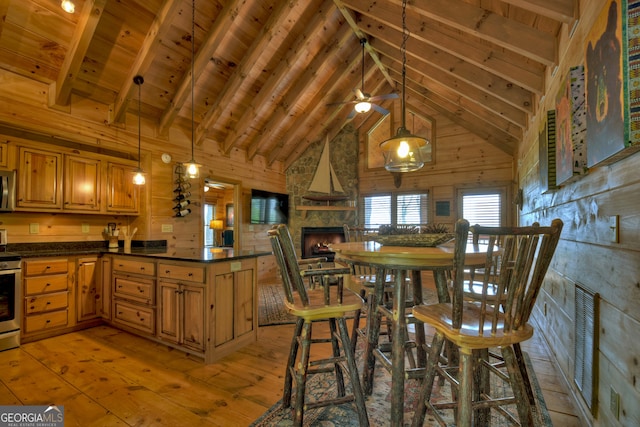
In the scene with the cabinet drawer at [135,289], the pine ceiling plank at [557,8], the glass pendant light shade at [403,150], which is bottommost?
the cabinet drawer at [135,289]

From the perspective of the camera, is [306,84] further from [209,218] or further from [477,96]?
[209,218]

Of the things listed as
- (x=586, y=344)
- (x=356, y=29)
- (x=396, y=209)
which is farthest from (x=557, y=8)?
(x=396, y=209)

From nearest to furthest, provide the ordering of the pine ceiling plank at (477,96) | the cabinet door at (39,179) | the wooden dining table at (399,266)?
1. the wooden dining table at (399,266)
2. the cabinet door at (39,179)
3. the pine ceiling plank at (477,96)

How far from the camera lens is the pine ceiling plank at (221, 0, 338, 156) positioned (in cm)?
408

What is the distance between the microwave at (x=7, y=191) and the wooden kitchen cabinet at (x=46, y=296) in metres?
0.60

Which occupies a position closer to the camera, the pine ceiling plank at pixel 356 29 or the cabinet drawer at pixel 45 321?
the cabinet drawer at pixel 45 321

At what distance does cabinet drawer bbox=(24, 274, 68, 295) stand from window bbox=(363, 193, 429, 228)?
17.5 feet

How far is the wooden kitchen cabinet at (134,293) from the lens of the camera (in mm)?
2930

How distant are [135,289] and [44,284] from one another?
0.99 m

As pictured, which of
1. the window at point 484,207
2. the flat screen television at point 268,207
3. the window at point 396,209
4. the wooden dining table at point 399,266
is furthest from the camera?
the window at point 396,209

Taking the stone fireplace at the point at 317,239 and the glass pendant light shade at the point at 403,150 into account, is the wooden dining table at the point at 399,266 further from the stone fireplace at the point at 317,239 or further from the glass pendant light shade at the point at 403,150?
the stone fireplace at the point at 317,239

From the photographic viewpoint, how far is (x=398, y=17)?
3412 mm

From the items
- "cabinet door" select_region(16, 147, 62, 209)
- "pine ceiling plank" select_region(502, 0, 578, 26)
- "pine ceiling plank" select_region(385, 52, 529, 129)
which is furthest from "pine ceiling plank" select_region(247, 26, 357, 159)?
"cabinet door" select_region(16, 147, 62, 209)

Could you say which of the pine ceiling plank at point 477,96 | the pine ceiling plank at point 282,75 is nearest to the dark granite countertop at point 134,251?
the pine ceiling plank at point 282,75
